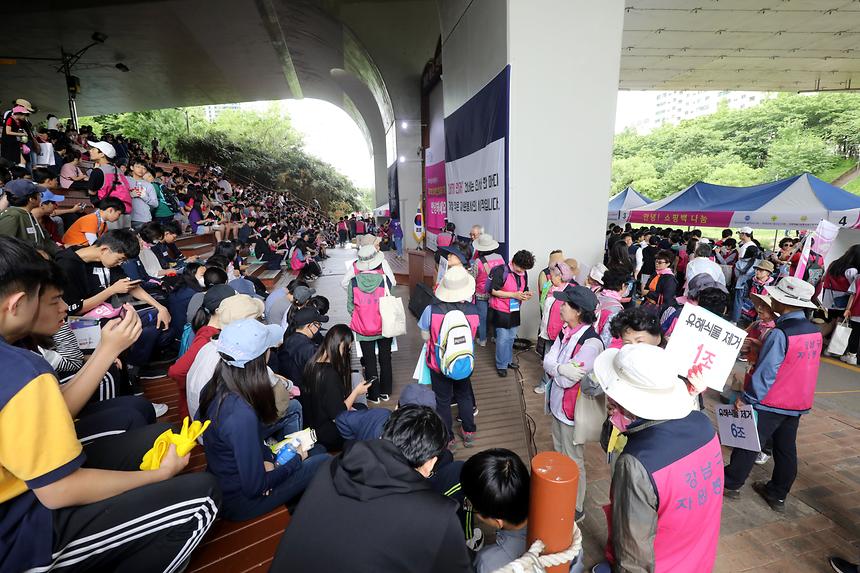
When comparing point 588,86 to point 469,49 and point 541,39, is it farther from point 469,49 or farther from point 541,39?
point 469,49

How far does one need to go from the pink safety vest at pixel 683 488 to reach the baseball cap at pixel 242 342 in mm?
1935

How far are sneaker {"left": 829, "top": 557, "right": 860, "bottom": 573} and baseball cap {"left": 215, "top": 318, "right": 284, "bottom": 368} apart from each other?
378 centimetres

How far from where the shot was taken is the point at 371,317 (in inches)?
175

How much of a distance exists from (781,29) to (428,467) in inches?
531

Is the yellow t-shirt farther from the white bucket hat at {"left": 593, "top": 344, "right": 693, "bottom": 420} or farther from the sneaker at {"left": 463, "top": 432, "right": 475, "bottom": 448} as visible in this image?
the sneaker at {"left": 463, "top": 432, "right": 475, "bottom": 448}

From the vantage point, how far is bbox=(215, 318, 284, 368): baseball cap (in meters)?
2.12

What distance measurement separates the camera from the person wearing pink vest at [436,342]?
3.64 meters

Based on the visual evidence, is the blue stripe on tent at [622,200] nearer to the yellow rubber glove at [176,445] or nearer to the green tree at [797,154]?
the yellow rubber glove at [176,445]

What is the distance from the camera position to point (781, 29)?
367 inches

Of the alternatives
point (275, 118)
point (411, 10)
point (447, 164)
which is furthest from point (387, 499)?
point (275, 118)

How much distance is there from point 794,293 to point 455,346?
2.60m

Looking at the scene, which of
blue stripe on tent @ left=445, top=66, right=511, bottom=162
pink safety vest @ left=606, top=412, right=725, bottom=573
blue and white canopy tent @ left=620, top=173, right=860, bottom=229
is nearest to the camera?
pink safety vest @ left=606, top=412, right=725, bottom=573

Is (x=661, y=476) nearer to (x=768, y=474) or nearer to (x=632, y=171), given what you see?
(x=768, y=474)

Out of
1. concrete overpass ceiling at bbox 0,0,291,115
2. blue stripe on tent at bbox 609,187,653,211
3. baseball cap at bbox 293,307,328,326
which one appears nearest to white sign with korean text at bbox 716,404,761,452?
baseball cap at bbox 293,307,328,326
